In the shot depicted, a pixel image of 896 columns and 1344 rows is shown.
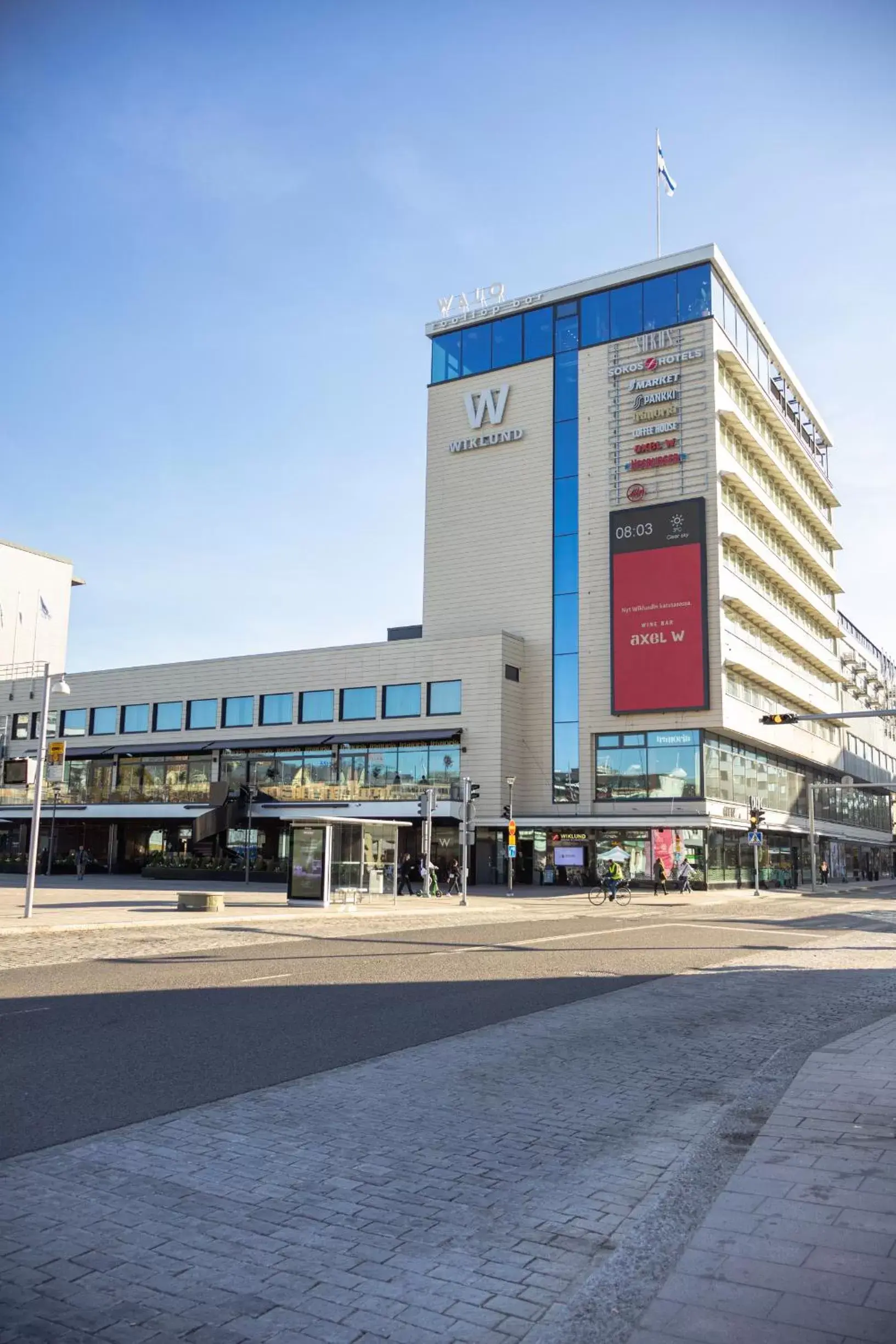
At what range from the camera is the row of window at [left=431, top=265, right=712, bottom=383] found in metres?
56.7

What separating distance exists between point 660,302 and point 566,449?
9.34 metres

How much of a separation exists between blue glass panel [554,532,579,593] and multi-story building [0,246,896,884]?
14 centimetres

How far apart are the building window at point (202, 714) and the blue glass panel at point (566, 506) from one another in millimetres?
23638

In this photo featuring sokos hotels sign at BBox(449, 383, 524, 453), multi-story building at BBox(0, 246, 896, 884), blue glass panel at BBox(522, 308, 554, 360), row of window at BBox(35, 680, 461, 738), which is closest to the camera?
multi-story building at BBox(0, 246, 896, 884)

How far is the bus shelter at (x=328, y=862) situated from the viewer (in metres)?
31.1

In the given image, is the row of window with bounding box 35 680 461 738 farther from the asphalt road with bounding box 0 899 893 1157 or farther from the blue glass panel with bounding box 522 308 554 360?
the asphalt road with bounding box 0 899 893 1157

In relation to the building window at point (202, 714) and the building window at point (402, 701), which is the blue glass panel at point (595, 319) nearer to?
the building window at point (402, 701)

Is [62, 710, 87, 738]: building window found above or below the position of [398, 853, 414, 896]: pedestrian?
above

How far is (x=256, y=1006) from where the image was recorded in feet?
37.1

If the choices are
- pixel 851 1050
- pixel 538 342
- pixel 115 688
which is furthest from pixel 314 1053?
pixel 115 688

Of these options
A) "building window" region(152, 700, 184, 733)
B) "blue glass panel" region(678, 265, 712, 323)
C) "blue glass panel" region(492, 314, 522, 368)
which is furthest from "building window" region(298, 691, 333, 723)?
"blue glass panel" region(678, 265, 712, 323)

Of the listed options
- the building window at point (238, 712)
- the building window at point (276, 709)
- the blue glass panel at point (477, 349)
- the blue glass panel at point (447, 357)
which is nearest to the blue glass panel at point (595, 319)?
the blue glass panel at point (477, 349)

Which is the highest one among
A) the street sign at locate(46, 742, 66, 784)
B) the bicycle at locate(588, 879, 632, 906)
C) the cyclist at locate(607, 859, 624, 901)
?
the street sign at locate(46, 742, 66, 784)

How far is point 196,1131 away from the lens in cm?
641
